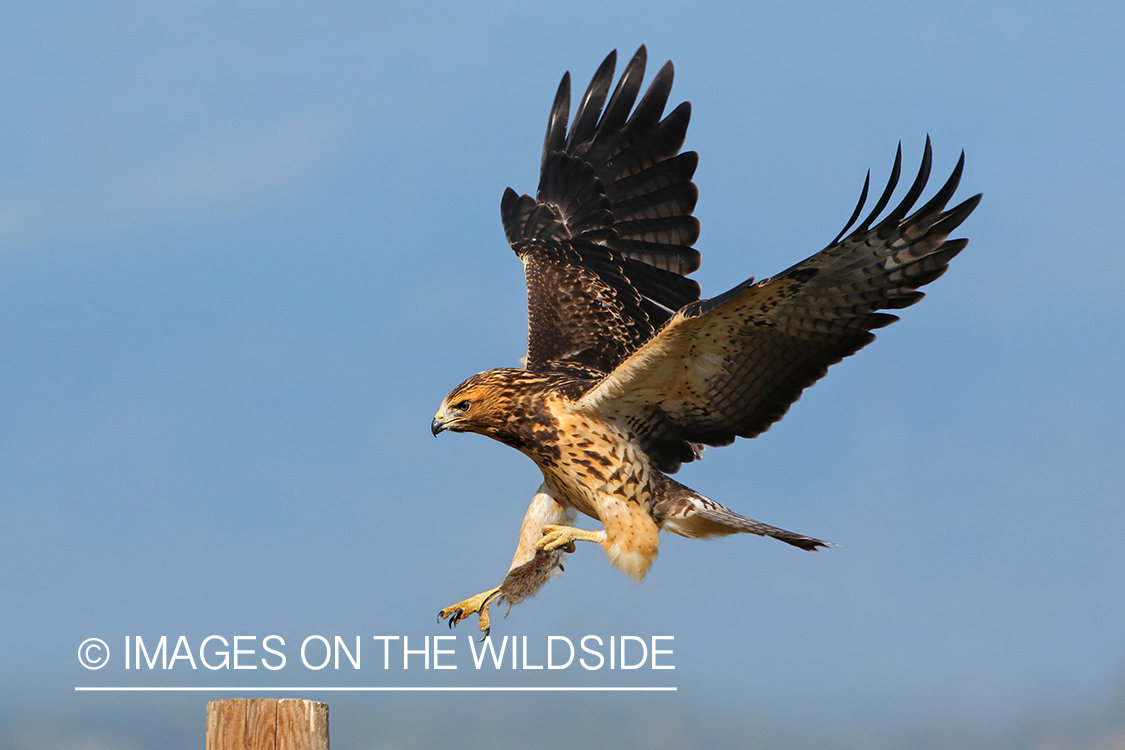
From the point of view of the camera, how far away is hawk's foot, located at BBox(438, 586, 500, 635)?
258 inches

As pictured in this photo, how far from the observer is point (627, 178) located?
26.9ft

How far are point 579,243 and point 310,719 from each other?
15.8 feet

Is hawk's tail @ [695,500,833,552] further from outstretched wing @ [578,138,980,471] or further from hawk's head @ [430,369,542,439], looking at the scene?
hawk's head @ [430,369,542,439]

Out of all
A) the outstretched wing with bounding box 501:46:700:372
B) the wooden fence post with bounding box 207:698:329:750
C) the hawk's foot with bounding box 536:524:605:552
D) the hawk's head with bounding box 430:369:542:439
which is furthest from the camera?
the outstretched wing with bounding box 501:46:700:372

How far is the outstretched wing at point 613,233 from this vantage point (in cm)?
775

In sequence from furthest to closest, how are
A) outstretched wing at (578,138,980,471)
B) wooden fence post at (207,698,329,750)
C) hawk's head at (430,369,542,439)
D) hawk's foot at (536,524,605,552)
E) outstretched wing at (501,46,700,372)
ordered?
1. outstretched wing at (501,46,700,372)
2. hawk's head at (430,369,542,439)
3. hawk's foot at (536,524,605,552)
4. outstretched wing at (578,138,980,471)
5. wooden fence post at (207,698,329,750)

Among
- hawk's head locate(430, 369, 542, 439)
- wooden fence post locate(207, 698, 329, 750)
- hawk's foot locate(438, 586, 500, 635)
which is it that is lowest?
wooden fence post locate(207, 698, 329, 750)

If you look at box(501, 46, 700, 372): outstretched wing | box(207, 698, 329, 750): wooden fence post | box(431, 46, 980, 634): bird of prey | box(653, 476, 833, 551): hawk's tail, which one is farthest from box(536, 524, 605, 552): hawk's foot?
box(207, 698, 329, 750): wooden fence post

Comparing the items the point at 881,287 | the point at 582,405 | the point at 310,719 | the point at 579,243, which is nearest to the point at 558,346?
the point at 579,243

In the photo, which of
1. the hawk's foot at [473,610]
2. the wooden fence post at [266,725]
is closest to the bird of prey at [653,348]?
the hawk's foot at [473,610]

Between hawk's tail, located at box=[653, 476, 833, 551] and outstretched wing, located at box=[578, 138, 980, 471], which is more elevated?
outstretched wing, located at box=[578, 138, 980, 471]

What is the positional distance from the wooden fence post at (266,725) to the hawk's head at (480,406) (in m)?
2.51

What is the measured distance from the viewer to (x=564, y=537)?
611 centimetres

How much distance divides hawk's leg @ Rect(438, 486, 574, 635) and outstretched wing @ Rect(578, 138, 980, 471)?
0.66 meters
